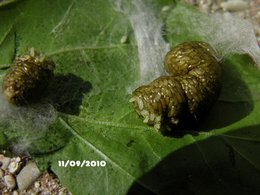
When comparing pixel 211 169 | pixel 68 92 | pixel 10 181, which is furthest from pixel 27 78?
pixel 211 169


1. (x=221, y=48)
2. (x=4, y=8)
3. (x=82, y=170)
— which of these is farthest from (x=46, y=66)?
(x=221, y=48)

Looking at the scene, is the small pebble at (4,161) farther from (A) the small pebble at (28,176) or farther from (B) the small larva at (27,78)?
(B) the small larva at (27,78)

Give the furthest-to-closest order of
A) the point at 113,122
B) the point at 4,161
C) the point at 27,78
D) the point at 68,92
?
the point at 4,161
the point at 68,92
the point at 113,122
the point at 27,78

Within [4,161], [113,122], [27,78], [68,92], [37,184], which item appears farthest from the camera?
[4,161]

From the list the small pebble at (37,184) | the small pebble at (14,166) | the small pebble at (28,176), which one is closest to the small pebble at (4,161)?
the small pebble at (14,166)

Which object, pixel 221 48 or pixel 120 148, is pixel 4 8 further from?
pixel 221 48

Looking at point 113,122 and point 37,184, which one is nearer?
point 113,122

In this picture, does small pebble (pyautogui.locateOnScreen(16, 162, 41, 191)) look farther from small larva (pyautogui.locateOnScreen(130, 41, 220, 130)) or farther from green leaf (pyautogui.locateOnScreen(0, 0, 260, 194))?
small larva (pyautogui.locateOnScreen(130, 41, 220, 130))
